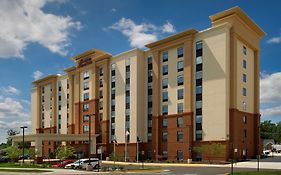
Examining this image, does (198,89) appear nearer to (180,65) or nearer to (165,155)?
(180,65)

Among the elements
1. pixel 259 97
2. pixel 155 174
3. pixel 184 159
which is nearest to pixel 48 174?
pixel 155 174

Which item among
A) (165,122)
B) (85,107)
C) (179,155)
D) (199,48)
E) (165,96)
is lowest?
(179,155)

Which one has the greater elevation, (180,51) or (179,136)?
(180,51)

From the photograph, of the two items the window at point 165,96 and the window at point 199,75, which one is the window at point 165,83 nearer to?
the window at point 165,96

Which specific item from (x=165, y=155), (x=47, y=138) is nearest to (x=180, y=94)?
(x=165, y=155)

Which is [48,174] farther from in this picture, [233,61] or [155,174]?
[233,61]

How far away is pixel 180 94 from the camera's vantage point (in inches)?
2697

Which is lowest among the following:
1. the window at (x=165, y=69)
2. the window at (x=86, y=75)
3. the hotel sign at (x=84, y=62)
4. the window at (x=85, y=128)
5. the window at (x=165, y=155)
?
the window at (x=165, y=155)

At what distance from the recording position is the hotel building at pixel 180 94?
62375 millimetres

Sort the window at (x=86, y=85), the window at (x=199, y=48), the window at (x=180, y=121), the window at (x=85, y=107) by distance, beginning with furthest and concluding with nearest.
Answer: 1. the window at (x=86, y=85)
2. the window at (x=85, y=107)
3. the window at (x=180, y=121)
4. the window at (x=199, y=48)

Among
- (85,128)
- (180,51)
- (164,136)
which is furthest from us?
(85,128)

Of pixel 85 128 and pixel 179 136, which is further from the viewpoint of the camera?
pixel 85 128

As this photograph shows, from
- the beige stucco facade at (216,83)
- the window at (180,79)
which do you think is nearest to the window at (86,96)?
the window at (180,79)

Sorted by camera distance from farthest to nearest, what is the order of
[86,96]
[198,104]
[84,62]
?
[84,62] < [86,96] < [198,104]
